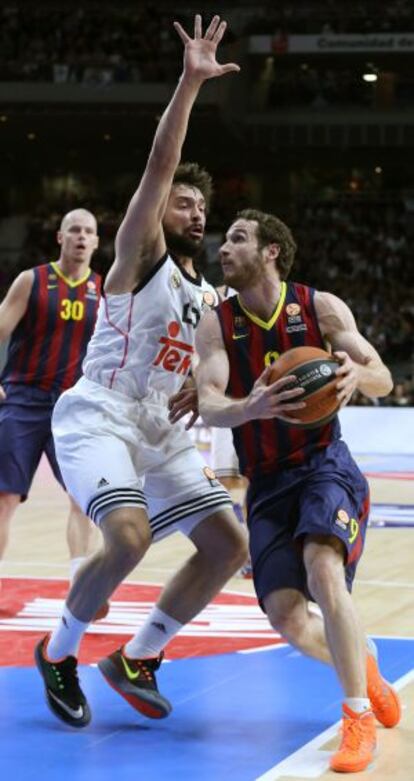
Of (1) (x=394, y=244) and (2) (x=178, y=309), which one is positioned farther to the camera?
(1) (x=394, y=244)

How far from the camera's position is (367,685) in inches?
199

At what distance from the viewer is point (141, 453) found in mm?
5480

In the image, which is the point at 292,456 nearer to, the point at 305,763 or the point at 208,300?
the point at 208,300

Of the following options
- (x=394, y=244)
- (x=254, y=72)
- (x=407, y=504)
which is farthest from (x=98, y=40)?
(x=407, y=504)

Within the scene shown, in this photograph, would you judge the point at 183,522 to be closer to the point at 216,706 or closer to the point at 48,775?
the point at 216,706

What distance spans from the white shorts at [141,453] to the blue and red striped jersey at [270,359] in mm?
286

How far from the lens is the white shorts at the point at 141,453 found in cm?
534

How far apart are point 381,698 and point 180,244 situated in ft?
6.26

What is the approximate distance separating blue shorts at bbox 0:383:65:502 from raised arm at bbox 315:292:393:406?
2.73 metres

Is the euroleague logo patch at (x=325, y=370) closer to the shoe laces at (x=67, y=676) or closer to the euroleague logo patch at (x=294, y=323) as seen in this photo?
the euroleague logo patch at (x=294, y=323)

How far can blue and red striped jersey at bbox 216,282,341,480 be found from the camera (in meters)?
5.26

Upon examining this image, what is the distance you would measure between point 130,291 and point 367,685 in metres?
1.72

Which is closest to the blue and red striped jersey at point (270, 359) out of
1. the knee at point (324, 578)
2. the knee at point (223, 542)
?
the knee at point (223, 542)

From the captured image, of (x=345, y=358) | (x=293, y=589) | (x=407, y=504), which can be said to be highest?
(x=345, y=358)
